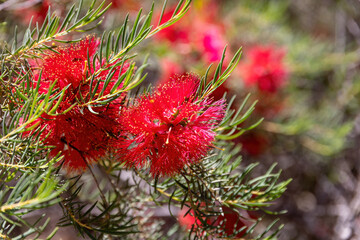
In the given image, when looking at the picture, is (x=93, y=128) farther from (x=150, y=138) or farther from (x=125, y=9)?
(x=125, y=9)

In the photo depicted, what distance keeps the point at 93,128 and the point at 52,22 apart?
0.17 metres

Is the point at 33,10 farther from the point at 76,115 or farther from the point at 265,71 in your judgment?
the point at 265,71

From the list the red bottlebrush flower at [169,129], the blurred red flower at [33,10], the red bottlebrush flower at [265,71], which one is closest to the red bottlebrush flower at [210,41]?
the red bottlebrush flower at [265,71]

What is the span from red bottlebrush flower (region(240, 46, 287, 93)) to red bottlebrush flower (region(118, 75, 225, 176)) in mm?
1056

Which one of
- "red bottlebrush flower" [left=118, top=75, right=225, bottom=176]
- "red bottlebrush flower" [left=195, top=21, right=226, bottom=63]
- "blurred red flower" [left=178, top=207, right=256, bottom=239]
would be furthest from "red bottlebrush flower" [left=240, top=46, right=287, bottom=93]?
"red bottlebrush flower" [left=118, top=75, right=225, bottom=176]

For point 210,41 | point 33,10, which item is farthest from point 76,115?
point 210,41

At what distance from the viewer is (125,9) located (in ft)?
5.20

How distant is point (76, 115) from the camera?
62 centimetres

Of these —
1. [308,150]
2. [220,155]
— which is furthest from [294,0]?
[220,155]

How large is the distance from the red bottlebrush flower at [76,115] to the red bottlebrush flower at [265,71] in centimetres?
107

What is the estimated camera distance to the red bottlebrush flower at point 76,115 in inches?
24.0

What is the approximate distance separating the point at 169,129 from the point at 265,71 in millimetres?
1143

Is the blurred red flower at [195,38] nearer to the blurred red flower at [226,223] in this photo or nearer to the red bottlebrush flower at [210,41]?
the red bottlebrush flower at [210,41]

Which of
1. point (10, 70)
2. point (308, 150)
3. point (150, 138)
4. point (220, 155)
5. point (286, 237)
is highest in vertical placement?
point (10, 70)
